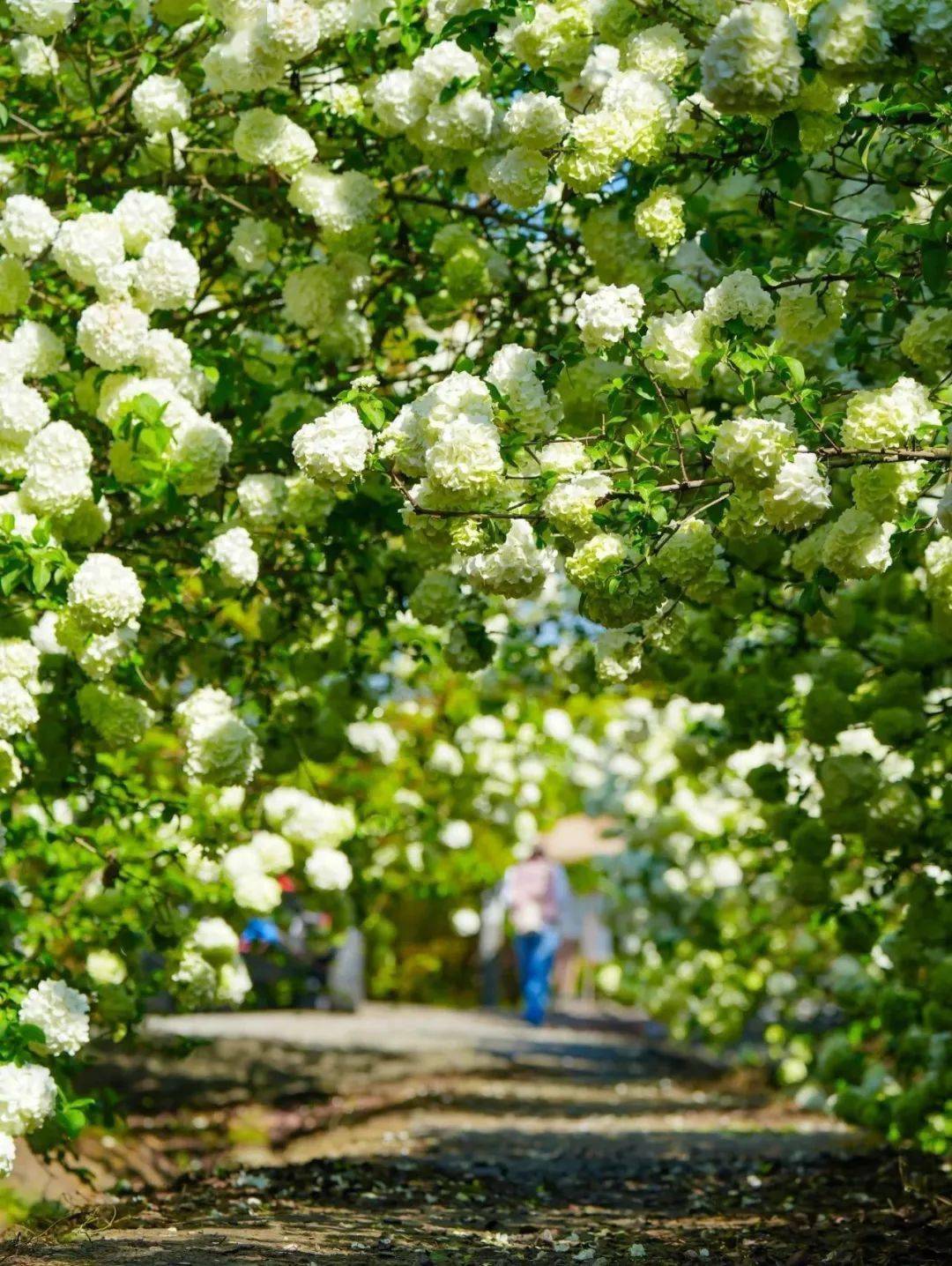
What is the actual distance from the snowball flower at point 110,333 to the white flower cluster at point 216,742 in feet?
3.16

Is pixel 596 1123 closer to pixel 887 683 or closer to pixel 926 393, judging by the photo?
pixel 887 683

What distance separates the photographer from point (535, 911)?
1466 cm

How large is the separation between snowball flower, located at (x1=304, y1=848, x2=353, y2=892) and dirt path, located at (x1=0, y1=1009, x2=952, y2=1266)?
102cm

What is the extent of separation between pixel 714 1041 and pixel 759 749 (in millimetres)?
2987

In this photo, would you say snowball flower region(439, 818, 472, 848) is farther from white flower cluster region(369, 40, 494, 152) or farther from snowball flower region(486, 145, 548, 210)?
snowball flower region(486, 145, 548, 210)

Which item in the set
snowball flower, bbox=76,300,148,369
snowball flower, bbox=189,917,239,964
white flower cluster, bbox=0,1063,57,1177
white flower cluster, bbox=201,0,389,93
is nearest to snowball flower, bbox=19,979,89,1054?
white flower cluster, bbox=0,1063,57,1177

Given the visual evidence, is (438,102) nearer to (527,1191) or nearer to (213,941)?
(213,941)

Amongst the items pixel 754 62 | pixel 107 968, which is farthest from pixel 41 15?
pixel 107 968

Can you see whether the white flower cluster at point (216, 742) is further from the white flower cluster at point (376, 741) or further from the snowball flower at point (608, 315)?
the white flower cluster at point (376, 741)

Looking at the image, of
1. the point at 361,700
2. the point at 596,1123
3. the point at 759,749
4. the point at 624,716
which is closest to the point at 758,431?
the point at 361,700

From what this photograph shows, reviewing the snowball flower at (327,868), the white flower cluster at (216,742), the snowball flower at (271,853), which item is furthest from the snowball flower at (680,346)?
the snowball flower at (327,868)

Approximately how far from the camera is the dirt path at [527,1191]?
4500 millimetres

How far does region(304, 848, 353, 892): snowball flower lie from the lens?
221 inches

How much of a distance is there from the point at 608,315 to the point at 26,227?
1.59m
